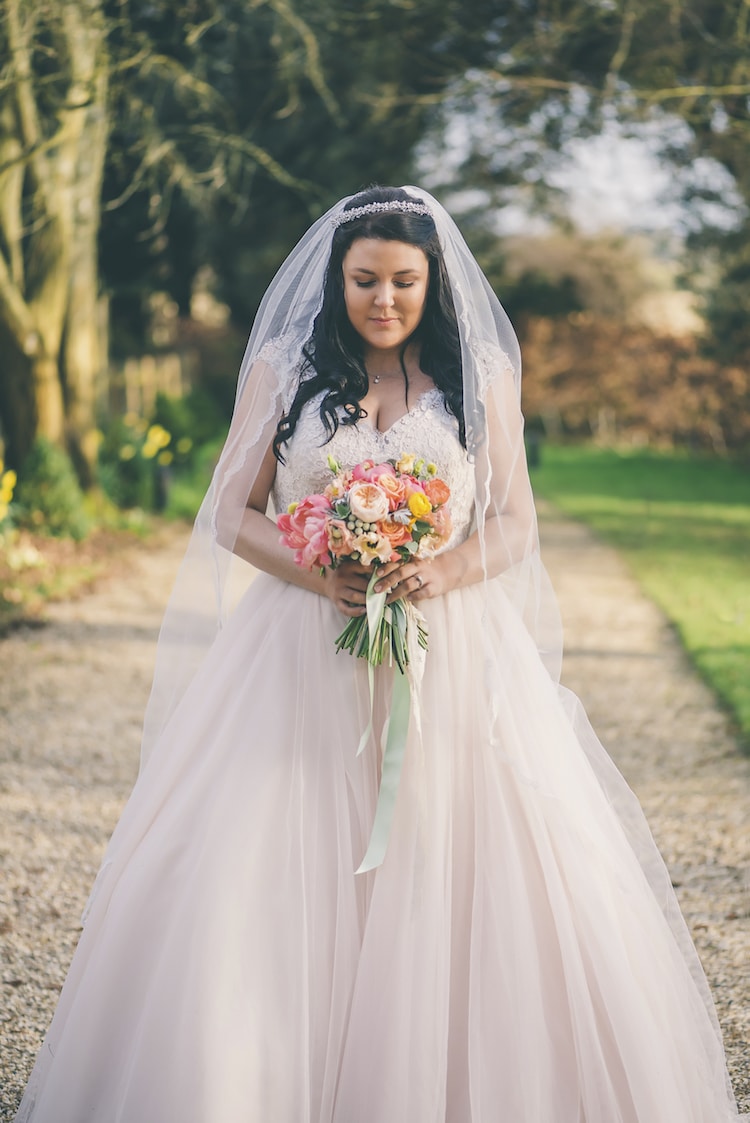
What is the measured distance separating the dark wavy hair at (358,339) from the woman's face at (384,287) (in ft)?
0.11

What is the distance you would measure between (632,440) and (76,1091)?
84.8 feet

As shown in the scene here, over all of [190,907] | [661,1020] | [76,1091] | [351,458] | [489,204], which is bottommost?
[76,1091]

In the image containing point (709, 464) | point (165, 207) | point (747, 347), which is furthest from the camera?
point (709, 464)

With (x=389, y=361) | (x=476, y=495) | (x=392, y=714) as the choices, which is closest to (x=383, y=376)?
(x=389, y=361)

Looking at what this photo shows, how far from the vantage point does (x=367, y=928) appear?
266 cm

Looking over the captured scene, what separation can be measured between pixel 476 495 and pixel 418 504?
43cm

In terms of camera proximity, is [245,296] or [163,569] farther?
[245,296]

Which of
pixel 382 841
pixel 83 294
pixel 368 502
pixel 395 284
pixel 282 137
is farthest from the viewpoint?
pixel 282 137

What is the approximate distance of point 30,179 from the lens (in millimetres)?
12734

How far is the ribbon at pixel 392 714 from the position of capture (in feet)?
8.70

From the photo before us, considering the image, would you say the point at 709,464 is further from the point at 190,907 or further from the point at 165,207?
the point at 190,907

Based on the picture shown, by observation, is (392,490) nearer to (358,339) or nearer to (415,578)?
(415,578)

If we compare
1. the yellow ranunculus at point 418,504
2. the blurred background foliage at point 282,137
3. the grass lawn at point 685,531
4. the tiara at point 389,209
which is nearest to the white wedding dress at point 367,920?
the yellow ranunculus at point 418,504

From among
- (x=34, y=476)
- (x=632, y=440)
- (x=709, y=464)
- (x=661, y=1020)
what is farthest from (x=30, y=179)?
(x=632, y=440)
